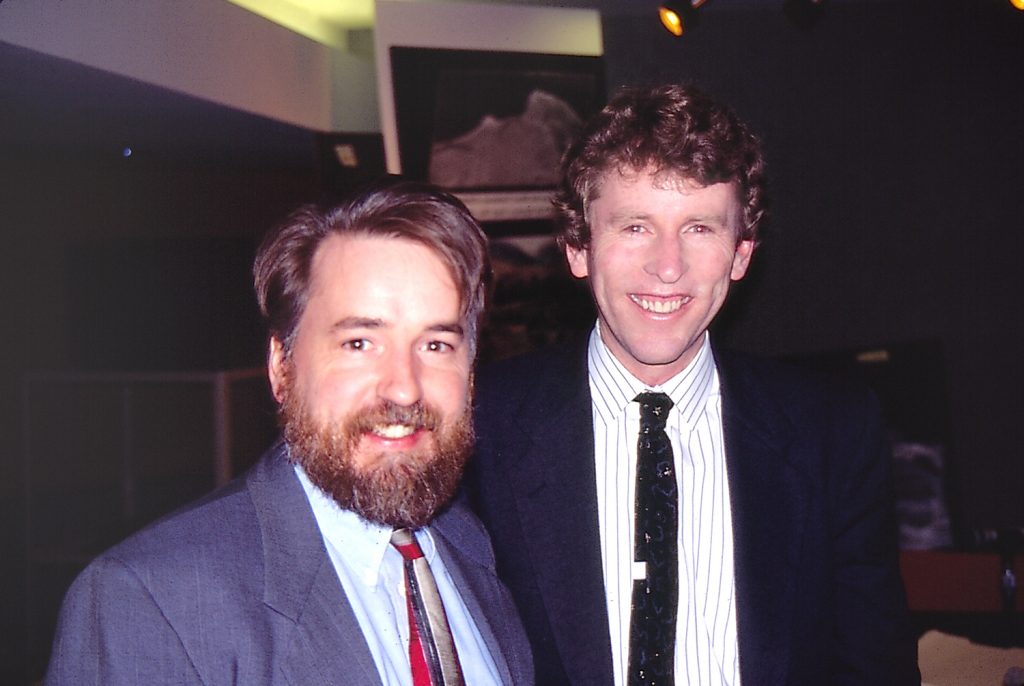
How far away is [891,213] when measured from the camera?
4105 millimetres

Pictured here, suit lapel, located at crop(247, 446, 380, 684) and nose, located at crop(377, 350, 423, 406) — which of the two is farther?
nose, located at crop(377, 350, 423, 406)

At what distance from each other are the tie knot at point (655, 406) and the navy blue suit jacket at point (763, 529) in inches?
5.0

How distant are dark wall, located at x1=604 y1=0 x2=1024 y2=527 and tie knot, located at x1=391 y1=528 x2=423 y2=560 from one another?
8.93 feet

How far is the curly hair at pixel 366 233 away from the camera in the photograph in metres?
1.69

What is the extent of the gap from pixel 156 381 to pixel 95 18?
134 centimetres

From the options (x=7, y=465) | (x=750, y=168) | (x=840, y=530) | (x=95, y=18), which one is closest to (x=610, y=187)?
(x=750, y=168)

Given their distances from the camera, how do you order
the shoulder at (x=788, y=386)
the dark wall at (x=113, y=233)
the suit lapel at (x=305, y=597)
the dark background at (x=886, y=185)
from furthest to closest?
the dark background at (x=886, y=185), the dark wall at (x=113, y=233), the shoulder at (x=788, y=386), the suit lapel at (x=305, y=597)

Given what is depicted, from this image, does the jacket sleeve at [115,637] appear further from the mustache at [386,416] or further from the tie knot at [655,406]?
the tie knot at [655,406]

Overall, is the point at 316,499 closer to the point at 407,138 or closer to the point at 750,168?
the point at 750,168

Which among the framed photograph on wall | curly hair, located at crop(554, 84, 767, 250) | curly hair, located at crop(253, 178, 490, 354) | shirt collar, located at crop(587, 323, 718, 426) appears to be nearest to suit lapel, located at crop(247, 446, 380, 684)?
curly hair, located at crop(253, 178, 490, 354)

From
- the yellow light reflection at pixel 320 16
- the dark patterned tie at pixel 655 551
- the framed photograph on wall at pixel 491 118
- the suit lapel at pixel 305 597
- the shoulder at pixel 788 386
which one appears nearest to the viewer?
the suit lapel at pixel 305 597

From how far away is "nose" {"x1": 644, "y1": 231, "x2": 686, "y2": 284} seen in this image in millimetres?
1879

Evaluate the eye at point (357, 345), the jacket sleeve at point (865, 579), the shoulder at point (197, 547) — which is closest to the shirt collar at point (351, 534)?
the shoulder at point (197, 547)

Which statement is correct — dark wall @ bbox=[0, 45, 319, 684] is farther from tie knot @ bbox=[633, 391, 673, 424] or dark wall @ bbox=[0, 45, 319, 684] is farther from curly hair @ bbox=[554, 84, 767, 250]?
tie knot @ bbox=[633, 391, 673, 424]
